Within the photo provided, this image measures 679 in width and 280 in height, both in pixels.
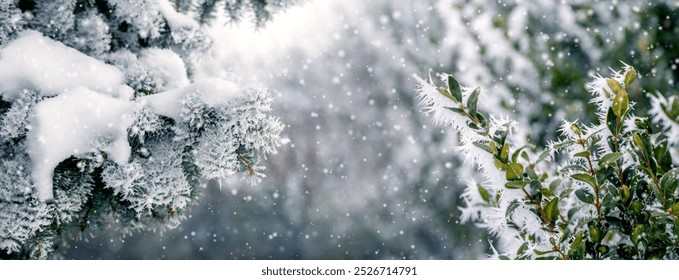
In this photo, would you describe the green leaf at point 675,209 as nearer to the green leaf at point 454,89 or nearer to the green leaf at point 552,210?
the green leaf at point 552,210

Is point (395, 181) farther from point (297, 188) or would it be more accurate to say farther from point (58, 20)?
point (58, 20)

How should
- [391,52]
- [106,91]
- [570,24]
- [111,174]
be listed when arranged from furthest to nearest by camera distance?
1. [391,52]
2. [570,24]
3. [106,91]
4. [111,174]

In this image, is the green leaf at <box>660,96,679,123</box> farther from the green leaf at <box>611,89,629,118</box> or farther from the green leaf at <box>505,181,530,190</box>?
the green leaf at <box>505,181,530,190</box>

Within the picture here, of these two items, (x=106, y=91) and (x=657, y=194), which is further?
(x=106, y=91)

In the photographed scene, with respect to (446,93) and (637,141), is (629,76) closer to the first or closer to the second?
(637,141)

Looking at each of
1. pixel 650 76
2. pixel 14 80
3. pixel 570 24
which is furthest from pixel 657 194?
pixel 570 24

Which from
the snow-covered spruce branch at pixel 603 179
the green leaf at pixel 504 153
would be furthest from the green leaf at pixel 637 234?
the green leaf at pixel 504 153

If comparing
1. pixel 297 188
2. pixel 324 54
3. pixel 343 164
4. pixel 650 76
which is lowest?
pixel 297 188
